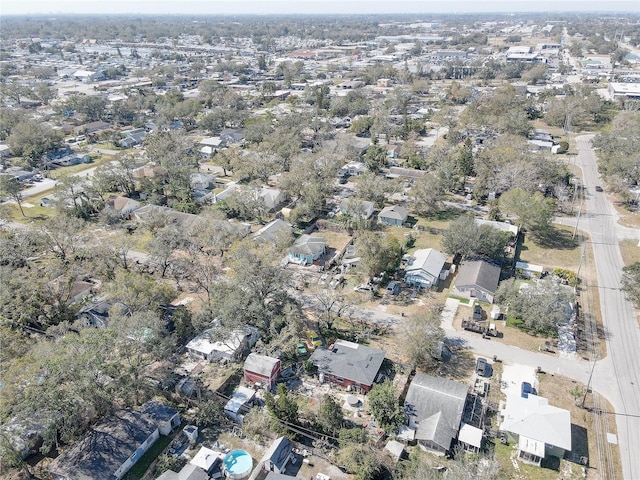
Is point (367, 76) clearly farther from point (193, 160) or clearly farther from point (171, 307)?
point (171, 307)

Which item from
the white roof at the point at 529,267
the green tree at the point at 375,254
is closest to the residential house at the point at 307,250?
the green tree at the point at 375,254

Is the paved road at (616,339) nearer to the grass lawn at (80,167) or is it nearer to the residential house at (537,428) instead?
the residential house at (537,428)

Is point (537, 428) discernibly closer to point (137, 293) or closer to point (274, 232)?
point (137, 293)

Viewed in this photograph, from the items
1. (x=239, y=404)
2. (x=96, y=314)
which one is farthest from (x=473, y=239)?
(x=96, y=314)

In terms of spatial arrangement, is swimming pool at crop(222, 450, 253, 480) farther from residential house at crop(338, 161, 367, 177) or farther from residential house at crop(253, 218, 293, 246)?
residential house at crop(338, 161, 367, 177)

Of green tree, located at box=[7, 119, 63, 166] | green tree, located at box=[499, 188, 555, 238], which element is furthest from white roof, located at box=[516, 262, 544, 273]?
green tree, located at box=[7, 119, 63, 166]

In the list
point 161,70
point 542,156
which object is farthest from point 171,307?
point 161,70
